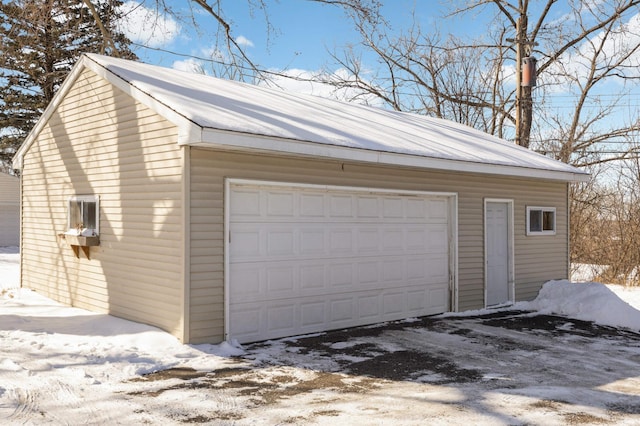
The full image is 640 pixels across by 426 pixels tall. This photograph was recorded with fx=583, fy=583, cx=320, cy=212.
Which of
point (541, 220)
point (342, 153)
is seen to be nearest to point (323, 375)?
point (342, 153)

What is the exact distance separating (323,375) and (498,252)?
6.44 meters

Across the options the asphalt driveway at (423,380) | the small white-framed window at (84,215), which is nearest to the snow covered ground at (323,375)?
the asphalt driveway at (423,380)

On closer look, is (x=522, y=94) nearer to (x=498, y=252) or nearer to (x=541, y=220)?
(x=541, y=220)

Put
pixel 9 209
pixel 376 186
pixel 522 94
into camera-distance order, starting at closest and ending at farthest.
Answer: pixel 376 186
pixel 522 94
pixel 9 209

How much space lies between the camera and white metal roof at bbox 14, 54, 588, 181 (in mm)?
7086

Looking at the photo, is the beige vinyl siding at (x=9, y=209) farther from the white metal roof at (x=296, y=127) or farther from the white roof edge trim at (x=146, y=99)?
the white roof edge trim at (x=146, y=99)

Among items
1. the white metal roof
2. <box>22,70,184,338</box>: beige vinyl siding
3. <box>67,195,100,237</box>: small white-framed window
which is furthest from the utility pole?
<box>67,195,100,237</box>: small white-framed window

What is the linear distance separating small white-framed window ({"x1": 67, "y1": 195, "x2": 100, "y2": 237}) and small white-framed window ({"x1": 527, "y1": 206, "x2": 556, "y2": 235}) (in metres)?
8.30

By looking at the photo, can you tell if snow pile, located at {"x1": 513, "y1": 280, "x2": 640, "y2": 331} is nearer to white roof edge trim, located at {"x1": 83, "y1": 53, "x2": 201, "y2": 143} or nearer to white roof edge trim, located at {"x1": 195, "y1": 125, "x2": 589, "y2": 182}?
white roof edge trim, located at {"x1": 195, "y1": 125, "x2": 589, "y2": 182}

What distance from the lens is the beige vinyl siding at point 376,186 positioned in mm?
Result: 7180

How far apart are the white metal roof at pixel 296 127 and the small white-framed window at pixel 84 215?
75.2 inches

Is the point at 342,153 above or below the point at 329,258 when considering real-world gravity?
above

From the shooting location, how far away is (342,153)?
8.05 metres

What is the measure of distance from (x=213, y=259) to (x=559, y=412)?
4248 millimetres
